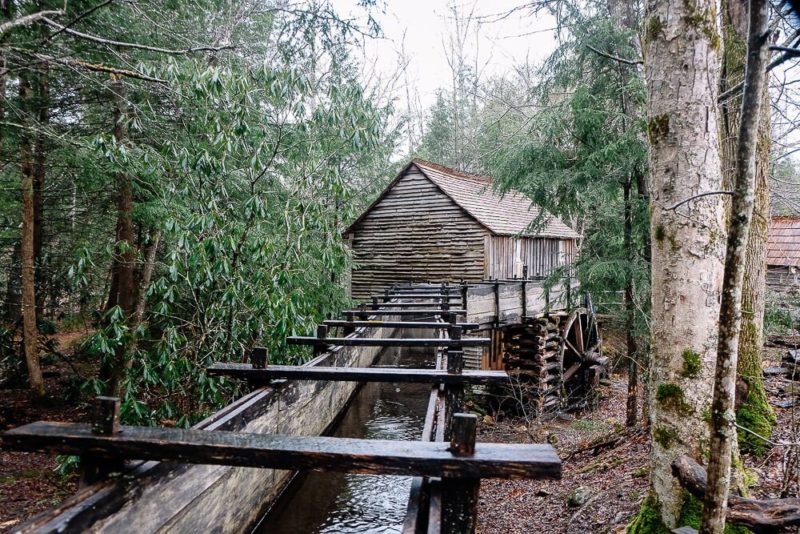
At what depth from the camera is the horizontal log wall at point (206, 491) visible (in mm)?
2043

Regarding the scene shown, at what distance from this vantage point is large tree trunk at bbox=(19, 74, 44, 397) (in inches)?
313

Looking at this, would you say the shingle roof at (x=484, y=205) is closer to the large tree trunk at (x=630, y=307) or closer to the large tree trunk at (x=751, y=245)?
the large tree trunk at (x=630, y=307)

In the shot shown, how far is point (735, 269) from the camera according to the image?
6.38 feet

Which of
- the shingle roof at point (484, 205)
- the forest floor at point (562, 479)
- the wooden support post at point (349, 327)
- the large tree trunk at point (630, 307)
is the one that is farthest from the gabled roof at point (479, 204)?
the wooden support post at point (349, 327)

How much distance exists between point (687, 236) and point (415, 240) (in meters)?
15.9

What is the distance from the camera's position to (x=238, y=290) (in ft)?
19.7

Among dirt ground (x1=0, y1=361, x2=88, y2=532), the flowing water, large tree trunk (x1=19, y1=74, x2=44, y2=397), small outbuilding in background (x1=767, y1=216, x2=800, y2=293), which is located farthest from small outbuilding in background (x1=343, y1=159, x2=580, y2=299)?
the flowing water

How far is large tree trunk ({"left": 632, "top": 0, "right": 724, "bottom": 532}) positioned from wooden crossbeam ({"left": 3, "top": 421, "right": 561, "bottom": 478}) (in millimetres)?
1512

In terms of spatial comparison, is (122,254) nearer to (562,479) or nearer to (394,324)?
(394,324)

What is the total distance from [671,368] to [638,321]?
5394mm

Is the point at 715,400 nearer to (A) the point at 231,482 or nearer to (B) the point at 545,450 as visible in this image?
(B) the point at 545,450

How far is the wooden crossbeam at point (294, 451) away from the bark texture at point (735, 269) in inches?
33.4

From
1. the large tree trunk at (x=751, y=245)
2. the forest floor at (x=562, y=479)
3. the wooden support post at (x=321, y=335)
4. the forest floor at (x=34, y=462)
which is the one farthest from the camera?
the forest floor at (x=34, y=462)

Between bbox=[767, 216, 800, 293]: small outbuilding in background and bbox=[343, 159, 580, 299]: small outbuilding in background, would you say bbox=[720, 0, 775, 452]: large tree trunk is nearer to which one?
bbox=[343, 159, 580, 299]: small outbuilding in background
